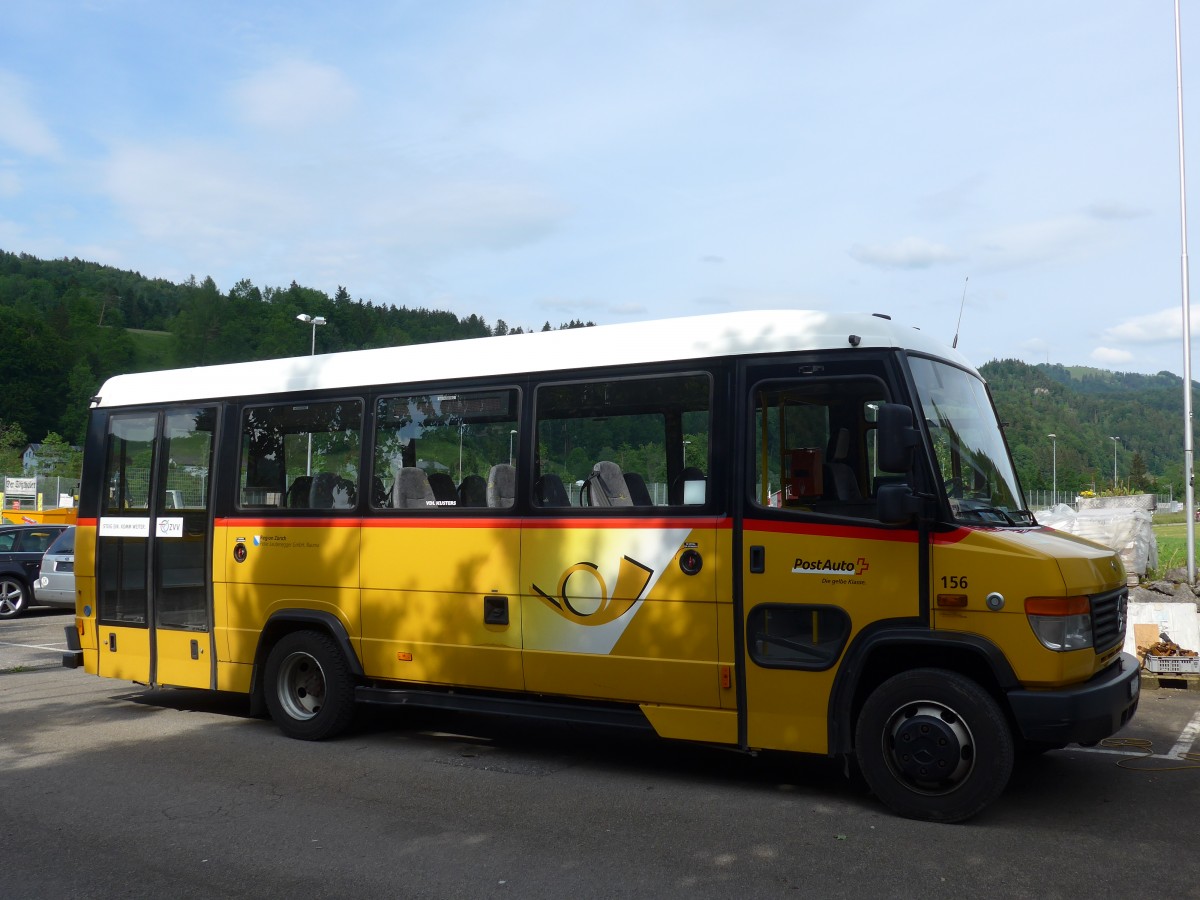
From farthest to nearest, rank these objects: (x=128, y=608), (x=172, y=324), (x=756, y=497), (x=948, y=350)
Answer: (x=172, y=324) < (x=128, y=608) < (x=948, y=350) < (x=756, y=497)

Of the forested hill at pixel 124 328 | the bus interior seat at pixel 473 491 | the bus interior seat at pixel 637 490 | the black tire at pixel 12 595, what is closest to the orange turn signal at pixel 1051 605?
the bus interior seat at pixel 637 490

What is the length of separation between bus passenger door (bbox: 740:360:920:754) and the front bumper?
774mm

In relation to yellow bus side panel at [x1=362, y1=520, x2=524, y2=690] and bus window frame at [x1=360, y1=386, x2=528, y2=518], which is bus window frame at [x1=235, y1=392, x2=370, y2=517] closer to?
bus window frame at [x1=360, y1=386, x2=528, y2=518]

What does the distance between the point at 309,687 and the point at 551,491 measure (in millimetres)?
2867

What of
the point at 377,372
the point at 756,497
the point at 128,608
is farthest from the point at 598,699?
the point at 128,608

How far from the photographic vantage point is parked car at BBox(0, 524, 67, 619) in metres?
19.6

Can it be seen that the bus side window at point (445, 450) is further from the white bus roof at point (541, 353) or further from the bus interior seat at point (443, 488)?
the white bus roof at point (541, 353)

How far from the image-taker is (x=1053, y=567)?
5.84 m

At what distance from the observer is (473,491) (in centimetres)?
800

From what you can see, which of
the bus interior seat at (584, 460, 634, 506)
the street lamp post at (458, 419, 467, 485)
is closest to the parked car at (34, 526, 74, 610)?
the street lamp post at (458, 419, 467, 485)

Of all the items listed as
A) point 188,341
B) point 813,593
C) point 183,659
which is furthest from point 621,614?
point 188,341

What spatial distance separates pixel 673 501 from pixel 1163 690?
20.6 feet

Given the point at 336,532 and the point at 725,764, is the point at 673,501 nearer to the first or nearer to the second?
the point at 725,764

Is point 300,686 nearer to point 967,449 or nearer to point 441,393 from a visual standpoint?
point 441,393
